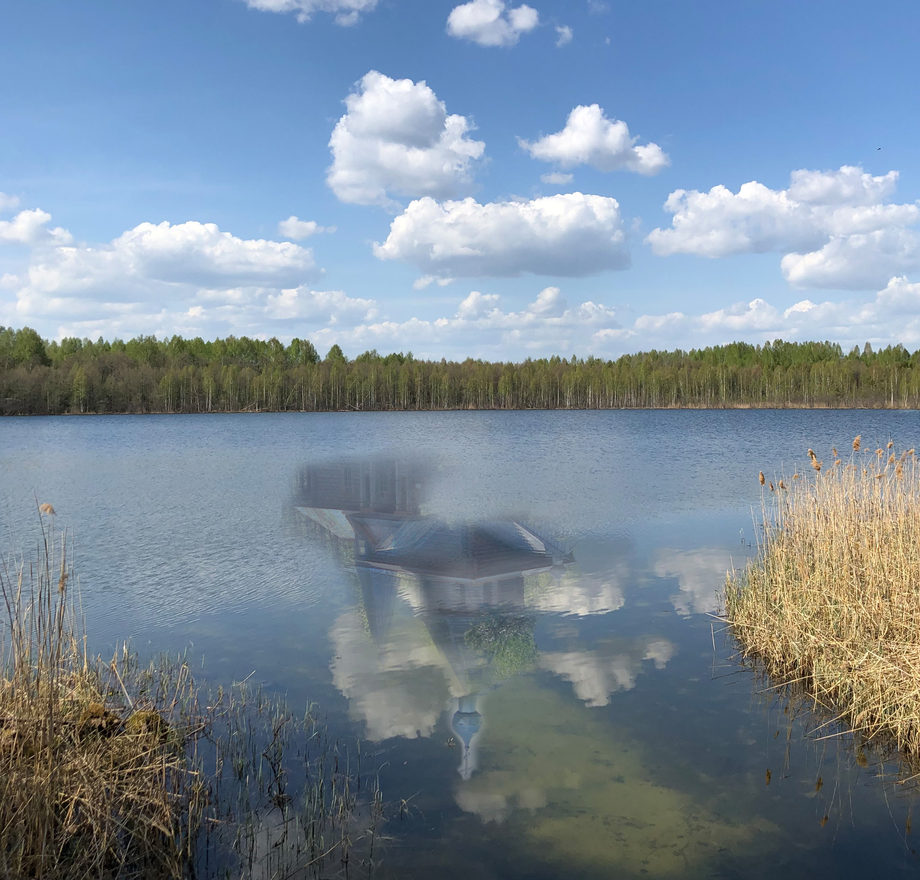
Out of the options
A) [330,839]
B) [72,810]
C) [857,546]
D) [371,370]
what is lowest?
[330,839]

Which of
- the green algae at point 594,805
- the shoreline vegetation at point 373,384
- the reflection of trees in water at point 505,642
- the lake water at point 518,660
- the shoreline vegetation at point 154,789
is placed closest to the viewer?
the shoreline vegetation at point 154,789

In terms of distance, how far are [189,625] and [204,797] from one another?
532 centimetres

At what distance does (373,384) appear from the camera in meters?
127

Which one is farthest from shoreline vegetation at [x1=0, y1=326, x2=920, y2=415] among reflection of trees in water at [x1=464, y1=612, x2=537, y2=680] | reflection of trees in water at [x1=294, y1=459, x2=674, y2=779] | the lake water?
reflection of trees in water at [x1=464, y1=612, x2=537, y2=680]

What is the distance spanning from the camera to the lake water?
5.65m

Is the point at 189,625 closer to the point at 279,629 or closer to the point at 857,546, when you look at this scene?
the point at 279,629

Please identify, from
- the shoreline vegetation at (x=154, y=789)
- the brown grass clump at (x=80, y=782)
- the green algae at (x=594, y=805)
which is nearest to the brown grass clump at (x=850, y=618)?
the green algae at (x=594, y=805)

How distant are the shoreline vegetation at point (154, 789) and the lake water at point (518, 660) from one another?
448mm

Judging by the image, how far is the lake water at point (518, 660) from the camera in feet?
18.5

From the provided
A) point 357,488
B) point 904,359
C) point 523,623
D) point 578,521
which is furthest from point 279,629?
point 904,359

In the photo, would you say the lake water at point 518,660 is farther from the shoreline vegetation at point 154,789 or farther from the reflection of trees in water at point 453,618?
the shoreline vegetation at point 154,789

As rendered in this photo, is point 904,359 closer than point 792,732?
No

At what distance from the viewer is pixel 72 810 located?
509 cm

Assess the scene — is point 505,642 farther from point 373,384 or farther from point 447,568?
point 373,384
